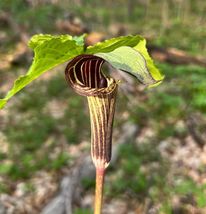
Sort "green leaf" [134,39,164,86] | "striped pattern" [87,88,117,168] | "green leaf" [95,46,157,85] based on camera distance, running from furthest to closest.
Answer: "striped pattern" [87,88,117,168]
"green leaf" [134,39,164,86]
"green leaf" [95,46,157,85]

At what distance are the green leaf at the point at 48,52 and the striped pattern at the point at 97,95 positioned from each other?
0.43 ft

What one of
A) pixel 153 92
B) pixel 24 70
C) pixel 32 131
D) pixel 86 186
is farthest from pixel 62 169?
pixel 24 70

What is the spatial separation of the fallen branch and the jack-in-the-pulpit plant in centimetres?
227

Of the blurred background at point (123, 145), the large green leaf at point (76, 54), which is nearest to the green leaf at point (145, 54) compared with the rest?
the large green leaf at point (76, 54)

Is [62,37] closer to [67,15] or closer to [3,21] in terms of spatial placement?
[67,15]

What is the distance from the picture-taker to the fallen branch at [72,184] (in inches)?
137

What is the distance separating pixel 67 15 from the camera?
8.75 meters

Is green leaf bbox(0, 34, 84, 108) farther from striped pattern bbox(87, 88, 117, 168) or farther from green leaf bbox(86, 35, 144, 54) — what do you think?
striped pattern bbox(87, 88, 117, 168)

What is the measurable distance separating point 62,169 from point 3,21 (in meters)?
8.56

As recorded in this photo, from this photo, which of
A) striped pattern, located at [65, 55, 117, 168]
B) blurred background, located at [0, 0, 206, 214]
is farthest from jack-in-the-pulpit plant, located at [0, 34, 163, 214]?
blurred background, located at [0, 0, 206, 214]

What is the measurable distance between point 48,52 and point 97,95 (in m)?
0.29

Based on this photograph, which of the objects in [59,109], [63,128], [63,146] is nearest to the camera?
[63,146]

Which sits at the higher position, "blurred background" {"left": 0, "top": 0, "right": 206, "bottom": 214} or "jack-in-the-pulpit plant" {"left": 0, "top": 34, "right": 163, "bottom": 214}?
"jack-in-the-pulpit plant" {"left": 0, "top": 34, "right": 163, "bottom": 214}

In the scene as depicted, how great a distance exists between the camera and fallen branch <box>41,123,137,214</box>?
11.4 feet
